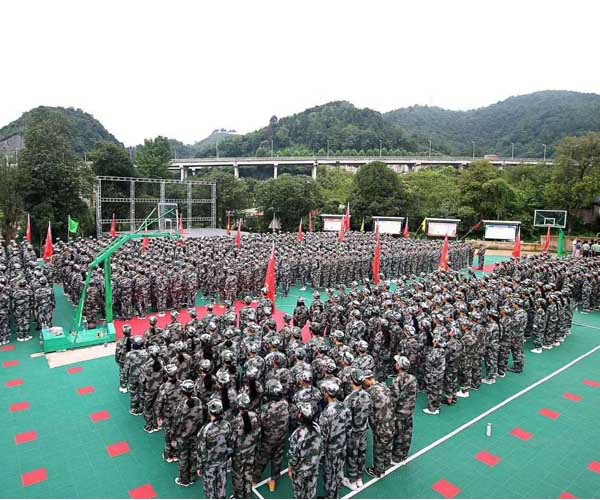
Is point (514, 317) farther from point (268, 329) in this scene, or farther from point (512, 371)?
point (268, 329)

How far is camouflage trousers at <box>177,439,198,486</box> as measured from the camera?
5.12m

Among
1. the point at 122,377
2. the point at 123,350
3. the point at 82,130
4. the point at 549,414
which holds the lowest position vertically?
the point at 549,414

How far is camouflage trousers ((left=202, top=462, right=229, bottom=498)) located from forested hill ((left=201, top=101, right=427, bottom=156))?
65.2 meters

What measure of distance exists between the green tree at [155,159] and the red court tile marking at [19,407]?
3521 cm

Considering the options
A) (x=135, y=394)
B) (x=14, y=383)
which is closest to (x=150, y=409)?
(x=135, y=394)

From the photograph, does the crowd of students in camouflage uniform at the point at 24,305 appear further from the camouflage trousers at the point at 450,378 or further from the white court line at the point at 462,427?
the camouflage trousers at the point at 450,378

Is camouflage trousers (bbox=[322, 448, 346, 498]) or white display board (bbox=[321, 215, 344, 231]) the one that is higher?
white display board (bbox=[321, 215, 344, 231])

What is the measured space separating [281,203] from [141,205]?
39.4 ft

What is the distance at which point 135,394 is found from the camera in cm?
676

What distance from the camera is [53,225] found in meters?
24.1

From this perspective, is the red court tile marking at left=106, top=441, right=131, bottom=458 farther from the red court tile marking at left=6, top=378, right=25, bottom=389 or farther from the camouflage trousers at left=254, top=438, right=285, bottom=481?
the red court tile marking at left=6, top=378, right=25, bottom=389

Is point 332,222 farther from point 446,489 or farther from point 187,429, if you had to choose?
point 187,429

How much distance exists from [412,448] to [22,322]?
8902 millimetres

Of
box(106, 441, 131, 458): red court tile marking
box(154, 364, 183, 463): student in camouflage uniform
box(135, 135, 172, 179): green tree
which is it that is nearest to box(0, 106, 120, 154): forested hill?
box(135, 135, 172, 179): green tree
